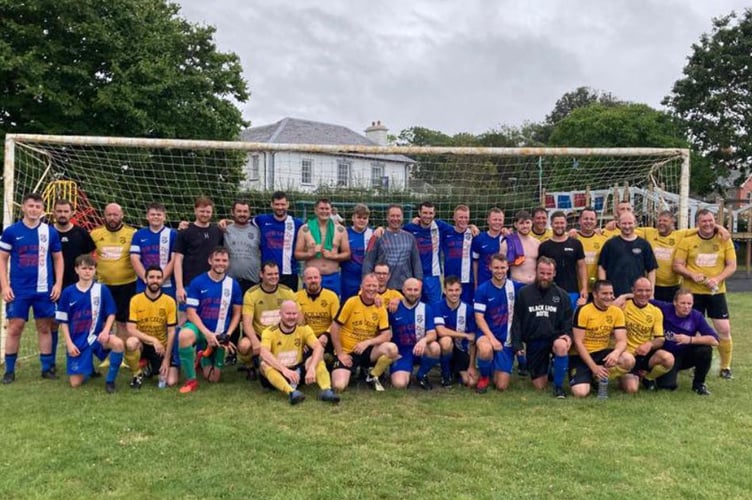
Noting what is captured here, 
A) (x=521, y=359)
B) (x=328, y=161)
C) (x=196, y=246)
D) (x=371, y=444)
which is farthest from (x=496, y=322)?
(x=328, y=161)

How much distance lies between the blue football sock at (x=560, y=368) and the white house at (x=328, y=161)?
825 centimetres

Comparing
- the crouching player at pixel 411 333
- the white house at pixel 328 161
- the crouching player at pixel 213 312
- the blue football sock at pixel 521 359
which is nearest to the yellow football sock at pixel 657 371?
the blue football sock at pixel 521 359

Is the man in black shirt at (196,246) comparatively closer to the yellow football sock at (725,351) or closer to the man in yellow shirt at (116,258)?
the man in yellow shirt at (116,258)

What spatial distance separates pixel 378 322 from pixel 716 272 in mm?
3314

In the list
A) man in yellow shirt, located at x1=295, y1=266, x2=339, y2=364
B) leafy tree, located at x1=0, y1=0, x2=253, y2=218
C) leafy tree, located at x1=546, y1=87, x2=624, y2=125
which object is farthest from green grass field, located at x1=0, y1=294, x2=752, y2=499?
leafy tree, located at x1=546, y1=87, x2=624, y2=125

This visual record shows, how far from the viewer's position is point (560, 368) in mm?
4699

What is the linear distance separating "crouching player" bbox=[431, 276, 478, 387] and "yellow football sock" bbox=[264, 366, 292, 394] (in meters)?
1.41

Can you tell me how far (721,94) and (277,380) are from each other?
2340cm

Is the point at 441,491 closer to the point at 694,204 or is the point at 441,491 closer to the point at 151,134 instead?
the point at 151,134

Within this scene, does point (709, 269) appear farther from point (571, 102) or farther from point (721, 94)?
point (571, 102)

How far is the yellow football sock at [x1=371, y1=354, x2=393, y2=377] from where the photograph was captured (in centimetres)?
484

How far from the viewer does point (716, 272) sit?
5398mm

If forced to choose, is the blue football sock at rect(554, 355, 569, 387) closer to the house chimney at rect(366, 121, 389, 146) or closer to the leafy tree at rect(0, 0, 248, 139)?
the leafy tree at rect(0, 0, 248, 139)

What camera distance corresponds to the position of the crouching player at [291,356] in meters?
4.48
